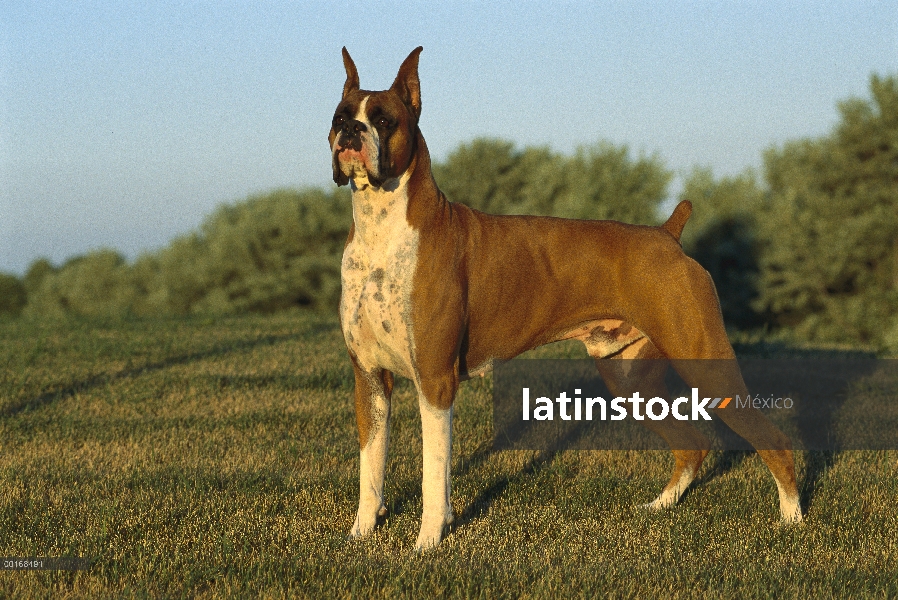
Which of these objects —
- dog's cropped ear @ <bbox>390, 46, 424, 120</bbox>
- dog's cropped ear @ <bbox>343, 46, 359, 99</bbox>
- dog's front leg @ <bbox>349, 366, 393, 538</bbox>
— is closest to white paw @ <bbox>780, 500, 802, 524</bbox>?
dog's front leg @ <bbox>349, 366, 393, 538</bbox>

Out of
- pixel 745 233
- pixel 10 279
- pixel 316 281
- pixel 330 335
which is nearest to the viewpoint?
pixel 330 335

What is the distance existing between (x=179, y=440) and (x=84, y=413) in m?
1.74

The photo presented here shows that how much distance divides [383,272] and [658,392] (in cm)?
233

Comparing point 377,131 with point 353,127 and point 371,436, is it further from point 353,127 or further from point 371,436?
point 371,436

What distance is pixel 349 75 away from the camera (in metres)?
5.04

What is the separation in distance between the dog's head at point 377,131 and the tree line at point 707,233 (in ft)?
66.0

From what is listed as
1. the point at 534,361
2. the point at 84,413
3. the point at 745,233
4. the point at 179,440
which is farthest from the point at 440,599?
the point at 745,233

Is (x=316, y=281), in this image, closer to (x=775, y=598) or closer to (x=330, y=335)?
(x=330, y=335)

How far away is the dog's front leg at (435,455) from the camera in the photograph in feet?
16.2

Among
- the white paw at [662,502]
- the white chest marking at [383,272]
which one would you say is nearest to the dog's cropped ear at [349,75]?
the white chest marking at [383,272]

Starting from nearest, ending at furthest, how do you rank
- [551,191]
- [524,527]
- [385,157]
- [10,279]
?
[385,157] → [524,527] → [551,191] → [10,279]

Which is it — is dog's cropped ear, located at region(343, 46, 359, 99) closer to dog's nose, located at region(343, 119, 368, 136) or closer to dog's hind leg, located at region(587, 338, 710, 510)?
dog's nose, located at region(343, 119, 368, 136)

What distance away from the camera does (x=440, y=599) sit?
13.8 ft

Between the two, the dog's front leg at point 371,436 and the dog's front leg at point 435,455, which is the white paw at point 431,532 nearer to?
the dog's front leg at point 435,455
